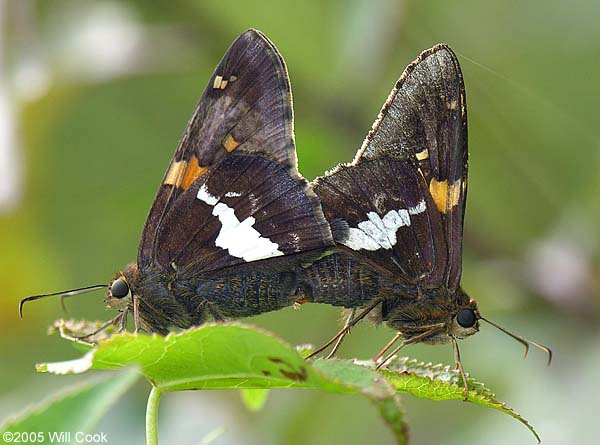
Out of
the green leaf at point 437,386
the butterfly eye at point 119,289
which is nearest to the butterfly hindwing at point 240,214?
the butterfly eye at point 119,289

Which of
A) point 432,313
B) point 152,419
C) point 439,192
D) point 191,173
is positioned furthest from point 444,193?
point 152,419

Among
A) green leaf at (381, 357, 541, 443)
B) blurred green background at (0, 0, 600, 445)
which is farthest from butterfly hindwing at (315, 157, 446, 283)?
blurred green background at (0, 0, 600, 445)

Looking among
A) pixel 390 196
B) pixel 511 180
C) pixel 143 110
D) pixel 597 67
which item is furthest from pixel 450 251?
pixel 143 110

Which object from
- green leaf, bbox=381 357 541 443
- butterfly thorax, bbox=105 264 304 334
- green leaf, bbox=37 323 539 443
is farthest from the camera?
butterfly thorax, bbox=105 264 304 334

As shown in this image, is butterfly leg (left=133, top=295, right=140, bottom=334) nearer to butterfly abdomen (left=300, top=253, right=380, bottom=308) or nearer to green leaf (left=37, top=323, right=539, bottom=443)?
butterfly abdomen (left=300, top=253, right=380, bottom=308)

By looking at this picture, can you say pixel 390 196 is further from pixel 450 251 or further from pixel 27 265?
pixel 27 265

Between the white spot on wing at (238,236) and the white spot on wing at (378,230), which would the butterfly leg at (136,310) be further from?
the white spot on wing at (378,230)
